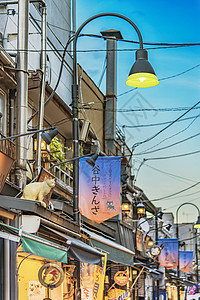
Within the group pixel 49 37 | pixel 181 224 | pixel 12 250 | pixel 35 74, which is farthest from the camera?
pixel 181 224

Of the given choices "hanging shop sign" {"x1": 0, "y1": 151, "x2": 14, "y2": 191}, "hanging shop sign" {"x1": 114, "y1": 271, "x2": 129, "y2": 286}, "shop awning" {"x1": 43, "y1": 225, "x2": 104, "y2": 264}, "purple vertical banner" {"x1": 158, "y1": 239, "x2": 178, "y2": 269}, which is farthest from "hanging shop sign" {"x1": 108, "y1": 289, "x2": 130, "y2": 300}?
"purple vertical banner" {"x1": 158, "y1": 239, "x2": 178, "y2": 269}

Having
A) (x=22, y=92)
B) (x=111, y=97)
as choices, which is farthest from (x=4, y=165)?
(x=111, y=97)

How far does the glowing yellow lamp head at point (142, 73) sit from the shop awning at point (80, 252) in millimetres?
5103

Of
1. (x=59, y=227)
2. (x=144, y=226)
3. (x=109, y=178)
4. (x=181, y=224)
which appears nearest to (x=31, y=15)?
(x=109, y=178)

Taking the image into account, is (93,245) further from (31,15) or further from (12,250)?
(12,250)

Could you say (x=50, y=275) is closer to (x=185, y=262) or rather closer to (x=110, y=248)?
(x=110, y=248)

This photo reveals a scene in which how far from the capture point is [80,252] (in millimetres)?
16922

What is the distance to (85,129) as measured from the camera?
26.5 m

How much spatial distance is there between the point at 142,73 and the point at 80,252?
21.9ft

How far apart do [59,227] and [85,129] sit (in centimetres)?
1002

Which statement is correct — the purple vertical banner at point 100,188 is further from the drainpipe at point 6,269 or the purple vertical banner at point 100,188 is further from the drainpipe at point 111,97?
the drainpipe at point 111,97

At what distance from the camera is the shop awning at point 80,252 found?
1622 centimetres

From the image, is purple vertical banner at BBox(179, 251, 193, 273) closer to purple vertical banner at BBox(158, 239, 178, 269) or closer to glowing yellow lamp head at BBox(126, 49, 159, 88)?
purple vertical banner at BBox(158, 239, 178, 269)

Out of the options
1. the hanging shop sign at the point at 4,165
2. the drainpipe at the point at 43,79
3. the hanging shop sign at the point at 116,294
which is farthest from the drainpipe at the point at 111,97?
the hanging shop sign at the point at 4,165
